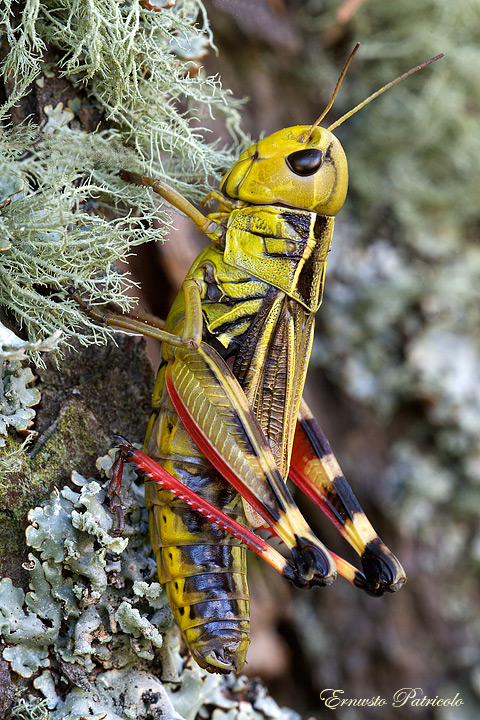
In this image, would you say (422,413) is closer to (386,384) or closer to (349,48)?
(386,384)

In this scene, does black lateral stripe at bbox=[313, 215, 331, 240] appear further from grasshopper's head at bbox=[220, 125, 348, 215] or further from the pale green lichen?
the pale green lichen

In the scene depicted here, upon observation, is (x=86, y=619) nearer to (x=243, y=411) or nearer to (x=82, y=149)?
(x=243, y=411)

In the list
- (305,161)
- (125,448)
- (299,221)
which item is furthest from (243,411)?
(305,161)

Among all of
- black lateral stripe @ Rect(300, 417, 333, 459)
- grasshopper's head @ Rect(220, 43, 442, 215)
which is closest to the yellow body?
grasshopper's head @ Rect(220, 43, 442, 215)

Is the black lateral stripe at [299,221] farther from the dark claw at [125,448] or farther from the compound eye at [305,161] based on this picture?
the dark claw at [125,448]

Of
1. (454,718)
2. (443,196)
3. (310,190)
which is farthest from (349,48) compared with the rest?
(454,718)

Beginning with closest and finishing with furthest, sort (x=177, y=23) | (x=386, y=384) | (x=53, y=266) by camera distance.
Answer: (x=53, y=266), (x=177, y=23), (x=386, y=384)

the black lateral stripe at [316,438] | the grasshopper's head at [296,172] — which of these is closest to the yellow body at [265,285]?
the grasshopper's head at [296,172]

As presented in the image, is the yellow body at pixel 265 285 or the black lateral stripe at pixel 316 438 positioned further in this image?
the black lateral stripe at pixel 316 438
